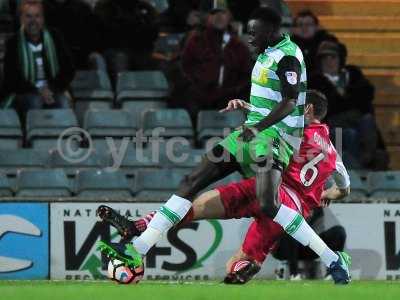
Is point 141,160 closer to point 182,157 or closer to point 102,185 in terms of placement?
point 182,157

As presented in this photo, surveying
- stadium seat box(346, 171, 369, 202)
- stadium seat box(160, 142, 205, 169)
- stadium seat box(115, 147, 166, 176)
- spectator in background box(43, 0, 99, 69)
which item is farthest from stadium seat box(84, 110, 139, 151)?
stadium seat box(346, 171, 369, 202)

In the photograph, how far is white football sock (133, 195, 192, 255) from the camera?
10.5 m

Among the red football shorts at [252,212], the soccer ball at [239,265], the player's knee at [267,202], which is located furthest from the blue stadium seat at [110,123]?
the player's knee at [267,202]

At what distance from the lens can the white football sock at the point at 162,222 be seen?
34.3 feet

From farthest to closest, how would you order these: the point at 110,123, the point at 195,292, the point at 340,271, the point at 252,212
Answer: the point at 110,123 < the point at 252,212 < the point at 340,271 < the point at 195,292

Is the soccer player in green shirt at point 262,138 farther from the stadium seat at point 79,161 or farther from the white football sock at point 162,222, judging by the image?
the stadium seat at point 79,161

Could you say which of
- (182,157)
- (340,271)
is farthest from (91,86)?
(340,271)

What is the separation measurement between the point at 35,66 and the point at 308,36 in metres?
3.02

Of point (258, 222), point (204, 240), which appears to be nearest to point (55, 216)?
point (204, 240)

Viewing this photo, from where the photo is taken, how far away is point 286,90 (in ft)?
34.4

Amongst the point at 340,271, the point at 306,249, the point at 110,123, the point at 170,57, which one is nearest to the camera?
the point at 340,271

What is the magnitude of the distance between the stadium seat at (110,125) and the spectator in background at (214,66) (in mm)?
812

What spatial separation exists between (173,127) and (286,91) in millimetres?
4493

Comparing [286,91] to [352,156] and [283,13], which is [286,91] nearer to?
[352,156]
